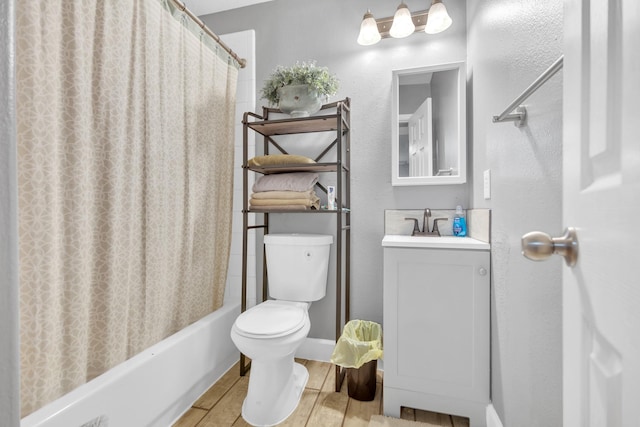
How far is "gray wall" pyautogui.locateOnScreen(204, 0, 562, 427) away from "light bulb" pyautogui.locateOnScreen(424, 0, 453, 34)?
12 centimetres

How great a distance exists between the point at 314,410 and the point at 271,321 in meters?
0.47

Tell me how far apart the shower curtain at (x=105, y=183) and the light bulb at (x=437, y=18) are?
1238mm

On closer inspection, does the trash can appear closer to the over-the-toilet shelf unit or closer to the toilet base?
the over-the-toilet shelf unit

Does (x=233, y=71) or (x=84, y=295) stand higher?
(x=233, y=71)

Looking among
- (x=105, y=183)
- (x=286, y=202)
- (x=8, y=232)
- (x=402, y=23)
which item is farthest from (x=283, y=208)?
(x=8, y=232)

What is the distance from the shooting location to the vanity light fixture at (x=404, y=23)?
1556 millimetres

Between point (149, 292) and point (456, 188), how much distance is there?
1.62 meters

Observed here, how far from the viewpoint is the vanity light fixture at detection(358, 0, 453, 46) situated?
5.10 feet

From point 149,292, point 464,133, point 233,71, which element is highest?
point 233,71

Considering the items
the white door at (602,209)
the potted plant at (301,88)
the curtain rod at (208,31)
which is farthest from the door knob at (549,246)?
the curtain rod at (208,31)

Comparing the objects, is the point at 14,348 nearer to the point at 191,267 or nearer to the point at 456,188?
the point at 191,267

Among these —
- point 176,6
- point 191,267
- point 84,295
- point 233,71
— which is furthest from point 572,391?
point 233,71

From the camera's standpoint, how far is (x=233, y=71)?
6.29 feet

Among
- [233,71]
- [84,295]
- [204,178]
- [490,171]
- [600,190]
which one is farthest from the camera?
[233,71]
